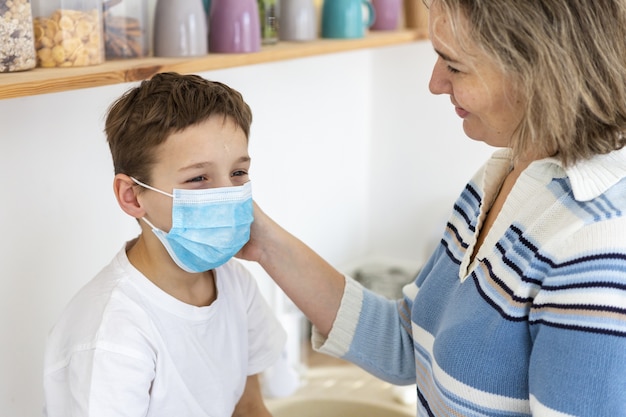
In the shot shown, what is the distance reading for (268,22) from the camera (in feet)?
5.48

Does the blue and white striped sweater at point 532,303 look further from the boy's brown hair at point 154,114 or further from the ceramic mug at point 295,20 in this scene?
the ceramic mug at point 295,20

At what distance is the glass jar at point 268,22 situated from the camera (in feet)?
5.47

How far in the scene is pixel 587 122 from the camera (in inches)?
39.9

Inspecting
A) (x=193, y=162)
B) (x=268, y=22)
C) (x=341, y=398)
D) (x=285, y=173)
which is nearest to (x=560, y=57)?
(x=193, y=162)

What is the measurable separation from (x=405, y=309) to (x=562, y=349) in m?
0.44

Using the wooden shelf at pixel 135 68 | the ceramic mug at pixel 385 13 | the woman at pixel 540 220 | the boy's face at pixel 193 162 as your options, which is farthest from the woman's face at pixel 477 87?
the ceramic mug at pixel 385 13

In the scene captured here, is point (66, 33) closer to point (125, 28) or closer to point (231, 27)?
point (125, 28)

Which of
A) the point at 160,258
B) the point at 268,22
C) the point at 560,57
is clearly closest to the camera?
the point at 560,57

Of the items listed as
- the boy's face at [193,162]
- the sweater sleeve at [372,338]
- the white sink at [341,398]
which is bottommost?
the white sink at [341,398]

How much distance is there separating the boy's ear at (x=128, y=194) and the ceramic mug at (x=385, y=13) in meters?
1.11

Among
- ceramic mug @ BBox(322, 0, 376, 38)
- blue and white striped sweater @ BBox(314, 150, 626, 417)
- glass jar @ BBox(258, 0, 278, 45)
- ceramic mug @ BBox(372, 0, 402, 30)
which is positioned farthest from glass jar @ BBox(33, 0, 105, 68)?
ceramic mug @ BBox(372, 0, 402, 30)

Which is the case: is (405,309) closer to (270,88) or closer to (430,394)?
(430,394)

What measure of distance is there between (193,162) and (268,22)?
1.95 ft

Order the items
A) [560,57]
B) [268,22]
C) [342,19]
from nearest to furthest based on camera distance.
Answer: [560,57]
[268,22]
[342,19]
